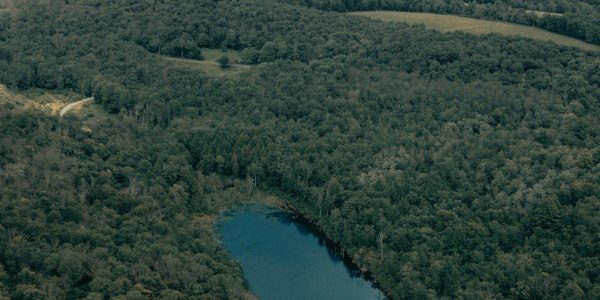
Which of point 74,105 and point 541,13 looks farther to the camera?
point 541,13

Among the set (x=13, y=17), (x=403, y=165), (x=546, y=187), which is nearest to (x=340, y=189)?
(x=403, y=165)

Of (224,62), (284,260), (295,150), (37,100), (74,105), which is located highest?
(224,62)

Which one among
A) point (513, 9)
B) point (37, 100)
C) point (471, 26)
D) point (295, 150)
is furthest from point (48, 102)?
point (513, 9)

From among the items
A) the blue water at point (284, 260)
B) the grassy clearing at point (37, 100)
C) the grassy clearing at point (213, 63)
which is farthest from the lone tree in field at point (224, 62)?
the blue water at point (284, 260)

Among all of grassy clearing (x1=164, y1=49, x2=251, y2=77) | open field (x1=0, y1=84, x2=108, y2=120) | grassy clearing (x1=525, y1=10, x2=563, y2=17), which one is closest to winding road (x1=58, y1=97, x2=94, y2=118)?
open field (x1=0, y1=84, x2=108, y2=120)

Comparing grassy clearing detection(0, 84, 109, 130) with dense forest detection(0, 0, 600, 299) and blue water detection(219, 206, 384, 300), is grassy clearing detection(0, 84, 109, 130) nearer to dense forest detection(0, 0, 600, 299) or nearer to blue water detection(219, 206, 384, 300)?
dense forest detection(0, 0, 600, 299)

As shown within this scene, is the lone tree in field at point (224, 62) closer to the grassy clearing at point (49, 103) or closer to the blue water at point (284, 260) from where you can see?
the grassy clearing at point (49, 103)

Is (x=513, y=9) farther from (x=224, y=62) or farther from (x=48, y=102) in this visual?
(x=48, y=102)
